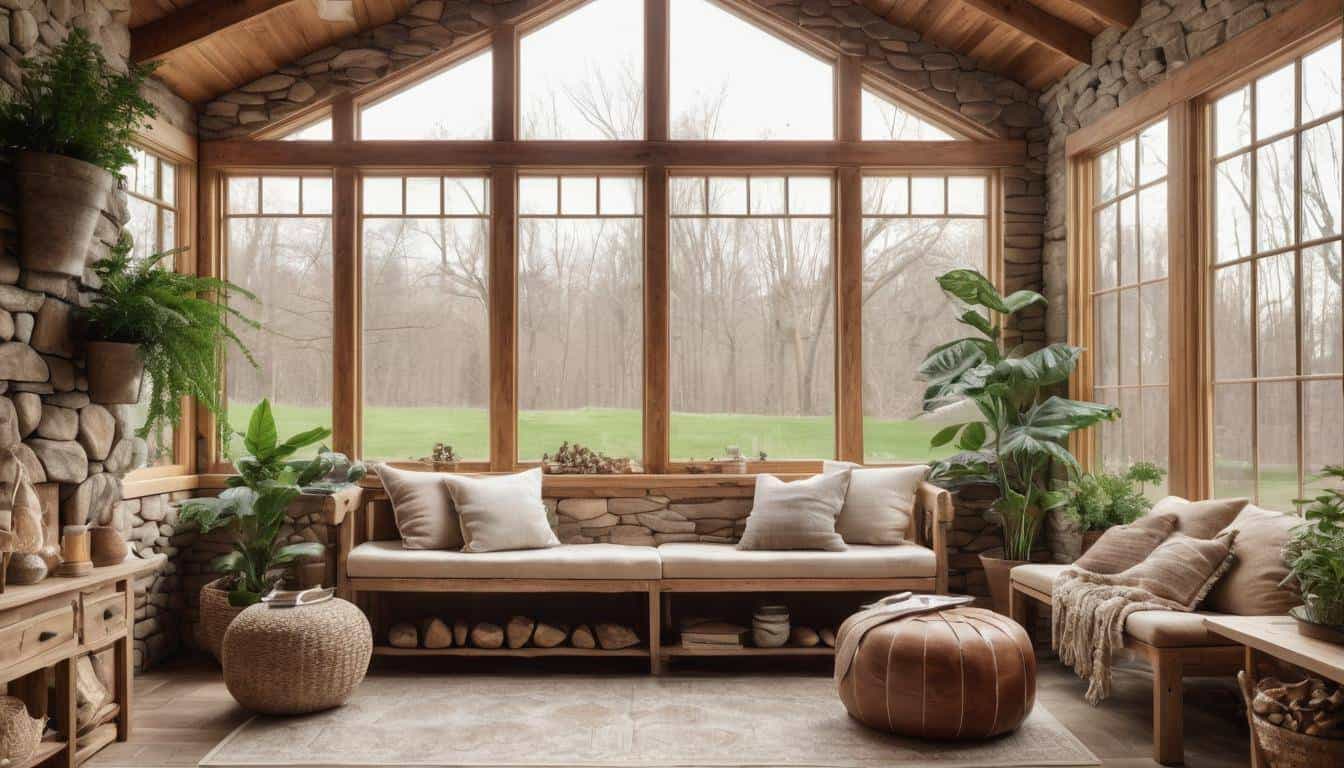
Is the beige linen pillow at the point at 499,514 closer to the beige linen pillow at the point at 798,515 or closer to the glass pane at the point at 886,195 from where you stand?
the beige linen pillow at the point at 798,515

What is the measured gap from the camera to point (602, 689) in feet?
13.9

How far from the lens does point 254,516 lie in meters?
4.52

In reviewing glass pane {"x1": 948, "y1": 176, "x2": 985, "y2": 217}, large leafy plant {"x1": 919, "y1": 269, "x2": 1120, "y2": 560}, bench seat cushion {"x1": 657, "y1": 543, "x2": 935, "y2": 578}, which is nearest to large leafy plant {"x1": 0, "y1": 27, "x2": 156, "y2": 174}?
bench seat cushion {"x1": 657, "y1": 543, "x2": 935, "y2": 578}

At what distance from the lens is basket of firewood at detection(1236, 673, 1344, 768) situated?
2.61 meters

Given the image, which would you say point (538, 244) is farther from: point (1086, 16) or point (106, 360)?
point (1086, 16)

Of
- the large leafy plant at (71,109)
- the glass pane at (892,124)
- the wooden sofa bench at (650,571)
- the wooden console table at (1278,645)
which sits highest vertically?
the glass pane at (892,124)

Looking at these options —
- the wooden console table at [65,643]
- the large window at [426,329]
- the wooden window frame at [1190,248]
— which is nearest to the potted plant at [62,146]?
the wooden console table at [65,643]

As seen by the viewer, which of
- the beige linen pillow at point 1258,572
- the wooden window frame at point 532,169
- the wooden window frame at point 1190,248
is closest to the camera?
the beige linen pillow at point 1258,572

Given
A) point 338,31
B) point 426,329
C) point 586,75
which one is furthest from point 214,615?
point 586,75

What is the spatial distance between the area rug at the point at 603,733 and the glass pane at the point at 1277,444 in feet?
4.15

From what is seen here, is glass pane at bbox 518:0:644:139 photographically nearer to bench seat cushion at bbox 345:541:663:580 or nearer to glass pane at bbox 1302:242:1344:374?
bench seat cushion at bbox 345:541:663:580

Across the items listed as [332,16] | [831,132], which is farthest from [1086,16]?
[332,16]

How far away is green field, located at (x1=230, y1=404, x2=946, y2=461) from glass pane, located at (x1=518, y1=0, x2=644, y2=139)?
5.44ft

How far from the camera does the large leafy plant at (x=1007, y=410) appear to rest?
4.71 meters
